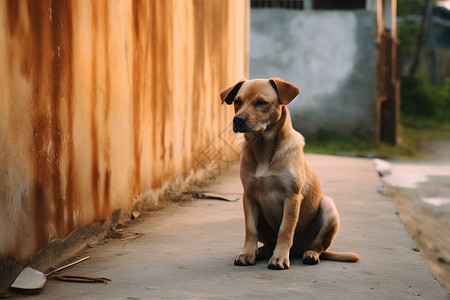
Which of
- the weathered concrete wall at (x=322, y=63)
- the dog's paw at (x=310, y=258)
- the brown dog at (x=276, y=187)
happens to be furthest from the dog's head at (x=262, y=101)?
the weathered concrete wall at (x=322, y=63)

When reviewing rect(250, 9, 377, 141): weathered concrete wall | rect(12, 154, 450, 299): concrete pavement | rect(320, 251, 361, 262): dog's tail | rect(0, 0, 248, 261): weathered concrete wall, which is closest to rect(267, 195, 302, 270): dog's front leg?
rect(12, 154, 450, 299): concrete pavement

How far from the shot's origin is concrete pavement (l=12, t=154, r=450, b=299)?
3.24 meters

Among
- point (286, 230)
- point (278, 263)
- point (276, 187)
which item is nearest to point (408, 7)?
point (276, 187)

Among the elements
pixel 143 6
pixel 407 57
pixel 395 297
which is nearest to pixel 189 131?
pixel 143 6

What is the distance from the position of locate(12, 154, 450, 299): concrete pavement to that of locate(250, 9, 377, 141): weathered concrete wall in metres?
8.71

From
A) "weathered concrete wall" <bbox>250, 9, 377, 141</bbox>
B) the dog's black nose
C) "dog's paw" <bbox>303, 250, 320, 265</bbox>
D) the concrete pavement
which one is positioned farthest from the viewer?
"weathered concrete wall" <bbox>250, 9, 377, 141</bbox>

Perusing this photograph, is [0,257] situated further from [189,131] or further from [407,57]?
[407,57]

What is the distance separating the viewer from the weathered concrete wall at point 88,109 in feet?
10.8

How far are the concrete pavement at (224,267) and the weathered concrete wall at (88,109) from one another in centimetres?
34

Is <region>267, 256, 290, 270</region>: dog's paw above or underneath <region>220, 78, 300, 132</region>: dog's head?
underneath

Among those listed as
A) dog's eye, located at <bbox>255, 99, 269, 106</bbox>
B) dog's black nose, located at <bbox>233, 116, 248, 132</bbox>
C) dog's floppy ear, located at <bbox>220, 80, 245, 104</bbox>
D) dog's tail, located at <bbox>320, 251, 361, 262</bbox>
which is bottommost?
dog's tail, located at <bbox>320, 251, 361, 262</bbox>

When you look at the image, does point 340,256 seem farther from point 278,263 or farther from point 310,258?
point 278,263

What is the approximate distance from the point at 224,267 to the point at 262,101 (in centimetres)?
101

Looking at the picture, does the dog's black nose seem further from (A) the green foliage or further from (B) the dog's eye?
(A) the green foliage
